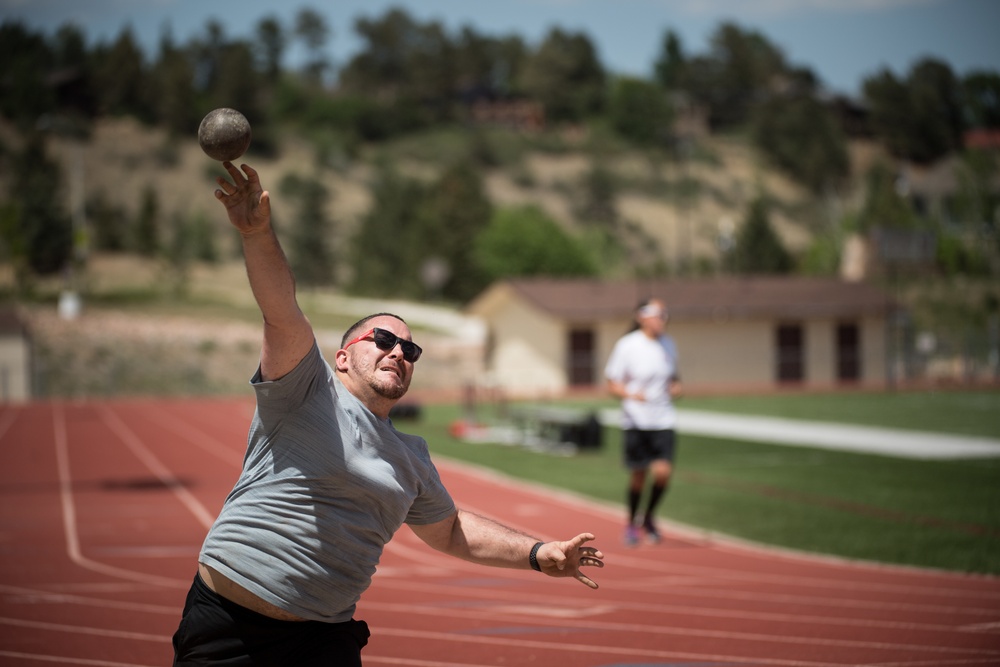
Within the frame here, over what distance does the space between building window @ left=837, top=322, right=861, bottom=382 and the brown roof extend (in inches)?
35.1

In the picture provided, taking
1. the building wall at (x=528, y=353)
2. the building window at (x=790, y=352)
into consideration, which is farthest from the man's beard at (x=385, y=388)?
the building window at (x=790, y=352)

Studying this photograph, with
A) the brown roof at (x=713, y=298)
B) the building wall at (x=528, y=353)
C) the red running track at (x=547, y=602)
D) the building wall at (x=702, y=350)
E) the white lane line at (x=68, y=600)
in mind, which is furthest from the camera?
the brown roof at (x=713, y=298)

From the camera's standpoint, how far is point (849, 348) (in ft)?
164

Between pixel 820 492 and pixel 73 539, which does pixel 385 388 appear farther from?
pixel 820 492

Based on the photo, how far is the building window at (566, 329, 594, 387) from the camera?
47594mm

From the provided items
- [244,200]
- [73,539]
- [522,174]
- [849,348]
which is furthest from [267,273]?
[522,174]

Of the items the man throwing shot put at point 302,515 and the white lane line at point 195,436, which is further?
the white lane line at point 195,436

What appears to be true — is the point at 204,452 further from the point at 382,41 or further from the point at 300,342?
the point at 382,41

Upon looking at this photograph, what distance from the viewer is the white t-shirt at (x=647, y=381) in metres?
11.3

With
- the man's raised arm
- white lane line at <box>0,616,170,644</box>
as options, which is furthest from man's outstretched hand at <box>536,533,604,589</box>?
white lane line at <box>0,616,170,644</box>

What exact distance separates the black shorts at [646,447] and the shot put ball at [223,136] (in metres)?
8.30

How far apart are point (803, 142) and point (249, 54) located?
67187 mm

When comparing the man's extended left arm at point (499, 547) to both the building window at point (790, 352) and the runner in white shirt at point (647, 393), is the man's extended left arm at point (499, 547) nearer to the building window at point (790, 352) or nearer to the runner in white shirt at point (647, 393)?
the runner in white shirt at point (647, 393)

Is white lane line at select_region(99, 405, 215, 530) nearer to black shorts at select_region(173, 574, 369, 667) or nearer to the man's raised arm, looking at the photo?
black shorts at select_region(173, 574, 369, 667)
